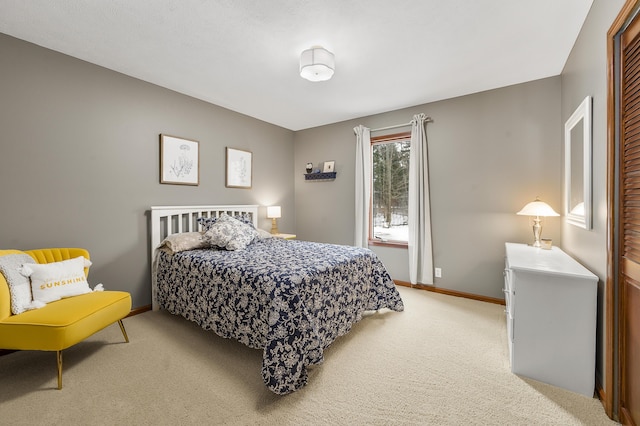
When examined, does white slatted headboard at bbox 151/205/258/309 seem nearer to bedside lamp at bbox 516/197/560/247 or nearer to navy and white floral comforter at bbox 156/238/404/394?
navy and white floral comforter at bbox 156/238/404/394

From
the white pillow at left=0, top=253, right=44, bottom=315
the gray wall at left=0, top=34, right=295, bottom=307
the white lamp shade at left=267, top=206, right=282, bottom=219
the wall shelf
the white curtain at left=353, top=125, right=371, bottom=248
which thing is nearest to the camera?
the white pillow at left=0, top=253, right=44, bottom=315

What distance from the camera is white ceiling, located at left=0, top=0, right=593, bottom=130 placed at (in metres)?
1.92

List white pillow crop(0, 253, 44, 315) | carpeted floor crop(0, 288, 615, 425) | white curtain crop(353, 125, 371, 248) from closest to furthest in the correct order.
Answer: carpeted floor crop(0, 288, 615, 425) < white pillow crop(0, 253, 44, 315) < white curtain crop(353, 125, 371, 248)

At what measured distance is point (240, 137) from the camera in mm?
4184

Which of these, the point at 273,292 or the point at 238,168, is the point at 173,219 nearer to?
the point at 238,168

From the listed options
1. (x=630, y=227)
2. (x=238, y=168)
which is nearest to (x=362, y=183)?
(x=238, y=168)

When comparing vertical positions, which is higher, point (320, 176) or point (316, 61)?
point (316, 61)

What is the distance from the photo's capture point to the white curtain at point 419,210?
12.1ft

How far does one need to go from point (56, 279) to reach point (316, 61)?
8.95ft

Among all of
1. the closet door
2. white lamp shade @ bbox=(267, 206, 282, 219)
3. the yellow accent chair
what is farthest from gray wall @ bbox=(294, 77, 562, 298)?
the yellow accent chair

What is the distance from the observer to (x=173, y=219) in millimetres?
3346

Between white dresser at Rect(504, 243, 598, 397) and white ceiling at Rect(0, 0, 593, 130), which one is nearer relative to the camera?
white dresser at Rect(504, 243, 598, 397)

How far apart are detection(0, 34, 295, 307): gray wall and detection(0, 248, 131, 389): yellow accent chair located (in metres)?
0.54

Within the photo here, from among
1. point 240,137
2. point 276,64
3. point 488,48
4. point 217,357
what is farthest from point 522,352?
point 240,137
